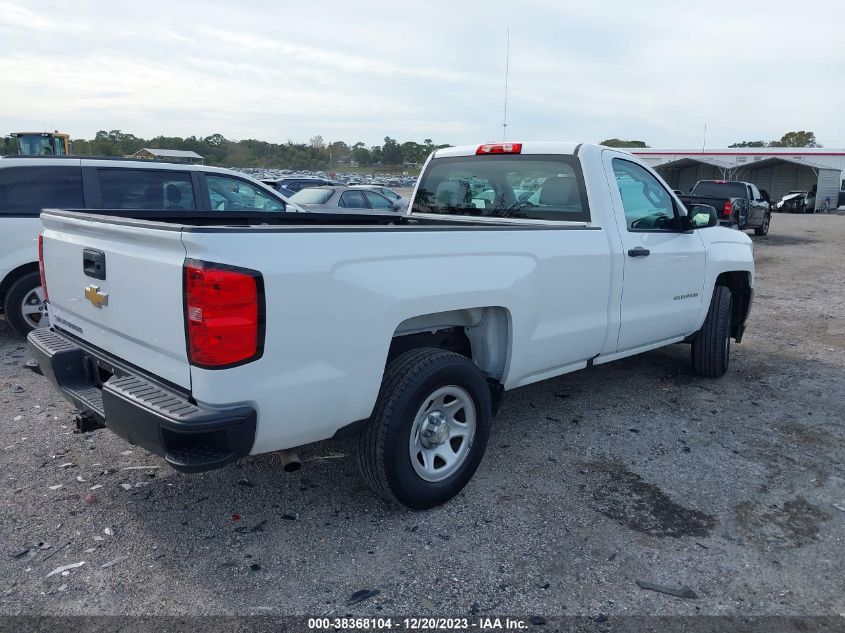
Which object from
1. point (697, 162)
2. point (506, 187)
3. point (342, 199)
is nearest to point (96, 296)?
point (506, 187)

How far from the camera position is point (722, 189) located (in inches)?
767

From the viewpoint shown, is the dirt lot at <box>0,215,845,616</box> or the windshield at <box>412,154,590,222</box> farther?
the windshield at <box>412,154,590,222</box>

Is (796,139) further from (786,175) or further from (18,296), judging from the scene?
(18,296)

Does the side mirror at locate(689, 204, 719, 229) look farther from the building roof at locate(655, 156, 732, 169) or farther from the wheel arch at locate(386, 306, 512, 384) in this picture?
the building roof at locate(655, 156, 732, 169)

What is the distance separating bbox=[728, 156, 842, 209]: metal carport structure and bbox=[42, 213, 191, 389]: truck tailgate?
42714 millimetres

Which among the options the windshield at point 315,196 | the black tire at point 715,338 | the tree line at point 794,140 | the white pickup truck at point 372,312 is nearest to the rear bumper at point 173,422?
the white pickup truck at point 372,312

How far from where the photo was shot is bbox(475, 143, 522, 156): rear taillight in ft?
16.2

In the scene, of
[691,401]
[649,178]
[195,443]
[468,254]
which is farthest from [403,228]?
[691,401]

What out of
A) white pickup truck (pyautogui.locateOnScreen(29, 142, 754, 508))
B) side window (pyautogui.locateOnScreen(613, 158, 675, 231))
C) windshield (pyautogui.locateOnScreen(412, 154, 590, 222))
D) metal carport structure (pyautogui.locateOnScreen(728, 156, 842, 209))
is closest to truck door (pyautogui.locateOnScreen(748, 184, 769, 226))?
side window (pyautogui.locateOnScreen(613, 158, 675, 231))

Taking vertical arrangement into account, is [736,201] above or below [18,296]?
above

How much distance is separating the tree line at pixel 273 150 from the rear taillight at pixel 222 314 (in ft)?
207

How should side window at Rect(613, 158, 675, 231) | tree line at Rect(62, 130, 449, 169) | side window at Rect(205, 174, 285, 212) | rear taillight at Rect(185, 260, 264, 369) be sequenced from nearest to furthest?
rear taillight at Rect(185, 260, 264, 369) → side window at Rect(613, 158, 675, 231) → side window at Rect(205, 174, 285, 212) → tree line at Rect(62, 130, 449, 169)

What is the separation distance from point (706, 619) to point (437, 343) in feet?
6.36

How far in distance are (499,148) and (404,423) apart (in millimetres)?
2590
